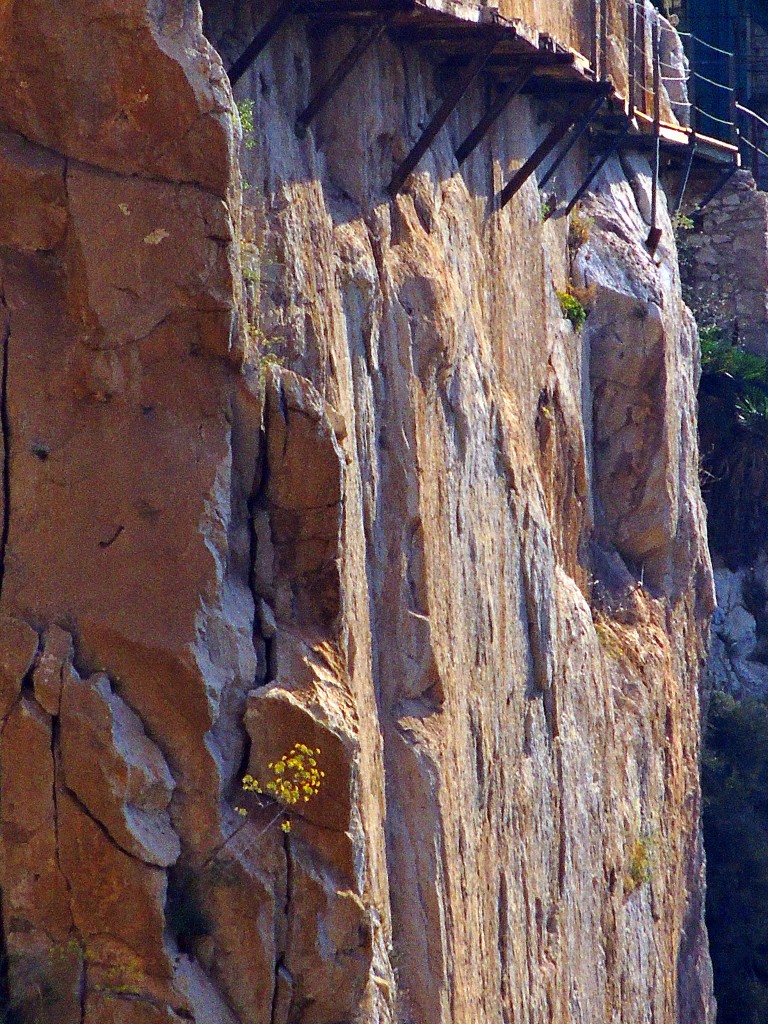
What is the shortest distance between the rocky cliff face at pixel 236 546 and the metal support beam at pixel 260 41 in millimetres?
185

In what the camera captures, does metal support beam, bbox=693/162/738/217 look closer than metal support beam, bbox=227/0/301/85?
No

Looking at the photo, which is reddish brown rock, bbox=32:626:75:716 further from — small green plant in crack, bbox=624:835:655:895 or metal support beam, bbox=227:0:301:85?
small green plant in crack, bbox=624:835:655:895

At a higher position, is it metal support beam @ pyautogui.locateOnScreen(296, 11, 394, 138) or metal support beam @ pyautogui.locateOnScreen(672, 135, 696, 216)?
metal support beam @ pyautogui.locateOnScreen(672, 135, 696, 216)

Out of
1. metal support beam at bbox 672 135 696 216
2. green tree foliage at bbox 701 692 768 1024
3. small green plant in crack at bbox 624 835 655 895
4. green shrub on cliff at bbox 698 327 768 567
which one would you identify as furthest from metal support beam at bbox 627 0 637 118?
green tree foliage at bbox 701 692 768 1024

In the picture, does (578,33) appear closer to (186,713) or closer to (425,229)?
(425,229)

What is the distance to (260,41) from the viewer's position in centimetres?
769

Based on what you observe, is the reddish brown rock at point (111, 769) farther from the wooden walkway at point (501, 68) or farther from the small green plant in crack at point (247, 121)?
the wooden walkway at point (501, 68)

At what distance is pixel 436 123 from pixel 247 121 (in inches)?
77.0

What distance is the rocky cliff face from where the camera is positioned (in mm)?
6922

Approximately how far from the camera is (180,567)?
23.3ft

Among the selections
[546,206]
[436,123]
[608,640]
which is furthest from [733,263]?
[436,123]

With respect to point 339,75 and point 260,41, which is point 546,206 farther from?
point 260,41

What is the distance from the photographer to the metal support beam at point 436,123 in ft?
30.8

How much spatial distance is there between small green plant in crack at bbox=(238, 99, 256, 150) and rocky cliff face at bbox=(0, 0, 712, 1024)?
0.14m
